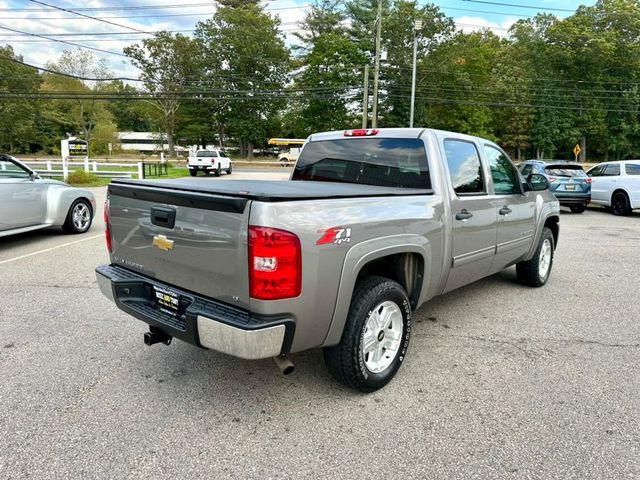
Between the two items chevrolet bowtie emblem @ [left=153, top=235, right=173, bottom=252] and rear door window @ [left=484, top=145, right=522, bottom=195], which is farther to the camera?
rear door window @ [left=484, top=145, right=522, bottom=195]

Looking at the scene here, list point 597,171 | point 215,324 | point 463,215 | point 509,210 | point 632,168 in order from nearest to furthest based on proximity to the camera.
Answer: point 215,324 < point 463,215 < point 509,210 < point 632,168 < point 597,171

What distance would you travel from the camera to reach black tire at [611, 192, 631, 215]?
44.2ft

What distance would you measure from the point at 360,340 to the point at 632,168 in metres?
14.1

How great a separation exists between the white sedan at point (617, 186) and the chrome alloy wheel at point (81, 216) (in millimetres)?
14540

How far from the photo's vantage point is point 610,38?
4722cm

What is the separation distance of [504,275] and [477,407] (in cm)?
376

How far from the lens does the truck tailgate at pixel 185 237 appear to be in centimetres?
243

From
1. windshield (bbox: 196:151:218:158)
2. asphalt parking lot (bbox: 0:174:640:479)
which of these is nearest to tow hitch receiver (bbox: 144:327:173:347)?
asphalt parking lot (bbox: 0:174:640:479)

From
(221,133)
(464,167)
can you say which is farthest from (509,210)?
(221,133)

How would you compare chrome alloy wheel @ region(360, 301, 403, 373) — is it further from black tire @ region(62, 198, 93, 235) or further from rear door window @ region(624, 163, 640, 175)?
rear door window @ region(624, 163, 640, 175)

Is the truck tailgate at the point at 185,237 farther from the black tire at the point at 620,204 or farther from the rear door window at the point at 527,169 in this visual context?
the black tire at the point at 620,204

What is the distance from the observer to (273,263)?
2.34 metres

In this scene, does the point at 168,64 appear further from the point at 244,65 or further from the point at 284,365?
the point at 284,365

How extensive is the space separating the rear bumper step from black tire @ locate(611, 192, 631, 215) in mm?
14577
